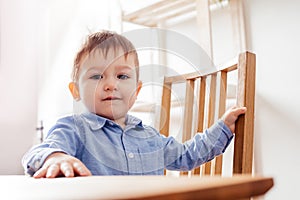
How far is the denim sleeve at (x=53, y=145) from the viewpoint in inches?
21.0

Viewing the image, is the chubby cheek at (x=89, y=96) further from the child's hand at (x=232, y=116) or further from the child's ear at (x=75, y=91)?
the child's hand at (x=232, y=116)

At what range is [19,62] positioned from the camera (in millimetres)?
2211

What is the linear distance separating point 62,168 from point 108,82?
304 mm

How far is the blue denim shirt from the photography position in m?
0.73

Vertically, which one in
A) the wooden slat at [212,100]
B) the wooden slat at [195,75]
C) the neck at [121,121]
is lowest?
the neck at [121,121]

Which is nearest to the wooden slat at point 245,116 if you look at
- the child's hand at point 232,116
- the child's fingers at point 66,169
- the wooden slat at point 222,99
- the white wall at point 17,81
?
the child's hand at point 232,116

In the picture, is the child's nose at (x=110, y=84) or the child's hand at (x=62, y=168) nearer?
the child's hand at (x=62, y=168)

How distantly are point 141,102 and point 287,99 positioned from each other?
0.68 metres

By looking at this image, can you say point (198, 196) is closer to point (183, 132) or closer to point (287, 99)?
point (183, 132)

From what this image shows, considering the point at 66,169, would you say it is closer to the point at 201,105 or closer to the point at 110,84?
the point at 110,84

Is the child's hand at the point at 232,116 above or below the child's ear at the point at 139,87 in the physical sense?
below

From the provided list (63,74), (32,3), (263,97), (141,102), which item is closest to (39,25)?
(32,3)

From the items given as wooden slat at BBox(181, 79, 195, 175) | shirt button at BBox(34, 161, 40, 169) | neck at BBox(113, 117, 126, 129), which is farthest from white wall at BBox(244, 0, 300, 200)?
shirt button at BBox(34, 161, 40, 169)

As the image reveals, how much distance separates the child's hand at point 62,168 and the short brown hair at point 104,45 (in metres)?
0.30
